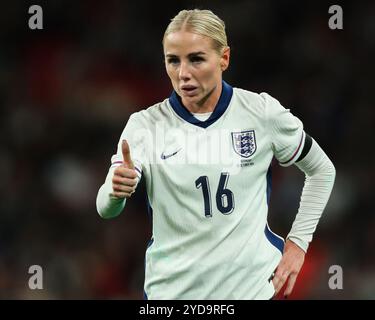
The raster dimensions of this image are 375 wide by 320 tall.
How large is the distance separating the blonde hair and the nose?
168 mm

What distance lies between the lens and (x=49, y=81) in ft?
27.0

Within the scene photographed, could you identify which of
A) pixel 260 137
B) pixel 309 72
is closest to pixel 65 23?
pixel 309 72

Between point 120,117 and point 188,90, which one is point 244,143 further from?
Answer: point 120,117

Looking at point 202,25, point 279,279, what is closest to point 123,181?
point 202,25

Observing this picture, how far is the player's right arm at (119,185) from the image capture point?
11.6 feet

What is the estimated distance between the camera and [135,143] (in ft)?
13.1

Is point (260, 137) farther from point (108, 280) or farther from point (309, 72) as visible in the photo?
point (309, 72)

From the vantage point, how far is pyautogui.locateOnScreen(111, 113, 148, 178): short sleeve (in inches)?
154

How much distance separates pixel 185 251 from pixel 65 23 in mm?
5029

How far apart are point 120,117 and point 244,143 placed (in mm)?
4017

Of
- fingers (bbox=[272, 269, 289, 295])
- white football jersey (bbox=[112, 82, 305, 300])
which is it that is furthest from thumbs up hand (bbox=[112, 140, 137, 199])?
fingers (bbox=[272, 269, 289, 295])

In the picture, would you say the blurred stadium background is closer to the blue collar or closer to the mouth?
the blue collar

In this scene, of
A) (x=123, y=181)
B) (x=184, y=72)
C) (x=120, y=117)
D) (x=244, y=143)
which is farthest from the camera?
(x=120, y=117)

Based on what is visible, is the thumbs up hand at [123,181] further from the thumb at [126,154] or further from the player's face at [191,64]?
the player's face at [191,64]
